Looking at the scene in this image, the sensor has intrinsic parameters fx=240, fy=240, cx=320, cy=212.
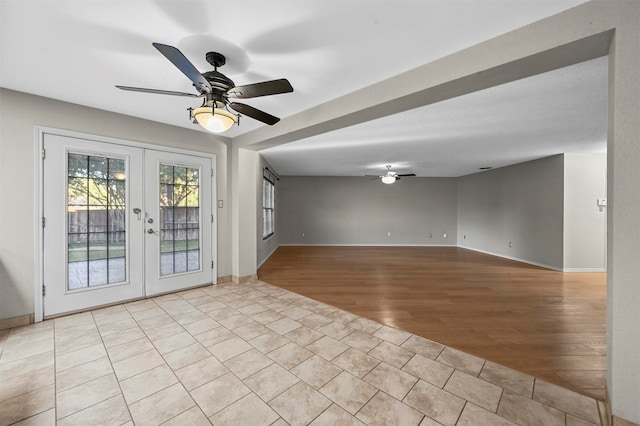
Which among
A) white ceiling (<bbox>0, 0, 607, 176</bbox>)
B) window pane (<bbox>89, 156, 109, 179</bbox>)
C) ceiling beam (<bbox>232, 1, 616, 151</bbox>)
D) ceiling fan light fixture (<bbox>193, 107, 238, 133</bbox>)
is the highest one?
white ceiling (<bbox>0, 0, 607, 176</bbox>)

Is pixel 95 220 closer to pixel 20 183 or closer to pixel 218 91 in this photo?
pixel 20 183

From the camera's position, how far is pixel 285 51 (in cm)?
190

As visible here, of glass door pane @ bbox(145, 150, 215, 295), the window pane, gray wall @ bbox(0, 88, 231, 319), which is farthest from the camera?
glass door pane @ bbox(145, 150, 215, 295)

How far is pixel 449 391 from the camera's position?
1680 millimetres

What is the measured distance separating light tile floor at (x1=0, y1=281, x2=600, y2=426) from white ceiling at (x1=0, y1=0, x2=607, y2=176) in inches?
98.7

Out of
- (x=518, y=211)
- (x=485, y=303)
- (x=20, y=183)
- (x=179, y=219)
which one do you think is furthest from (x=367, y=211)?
(x=20, y=183)

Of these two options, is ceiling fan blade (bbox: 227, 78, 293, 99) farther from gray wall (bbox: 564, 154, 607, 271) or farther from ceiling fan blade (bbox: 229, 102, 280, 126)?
gray wall (bbox: 564, 154, 607, 271)

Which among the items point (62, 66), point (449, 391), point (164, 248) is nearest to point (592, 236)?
point (449, 391)

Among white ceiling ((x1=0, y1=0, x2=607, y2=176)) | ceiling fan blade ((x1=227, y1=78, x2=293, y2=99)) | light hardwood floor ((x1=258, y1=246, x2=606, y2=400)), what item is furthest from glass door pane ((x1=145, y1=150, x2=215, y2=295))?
ceiling fan blade ((x1=227, y1=78, x2=293, y2=99))

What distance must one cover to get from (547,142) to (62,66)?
6.78m

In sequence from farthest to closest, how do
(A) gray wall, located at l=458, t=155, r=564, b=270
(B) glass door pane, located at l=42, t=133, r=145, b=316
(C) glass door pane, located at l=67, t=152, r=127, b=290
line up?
(A) gray wall, located at l=458, t=155, r=564, b=270
(C) glass door pane, located at l=67, t=152, r=127, b=290
(B) glass door pane, located at l=42, t=133, r=145, b=316

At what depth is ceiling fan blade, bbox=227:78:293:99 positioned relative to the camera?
1.71 m

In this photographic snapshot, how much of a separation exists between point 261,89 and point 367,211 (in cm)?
747

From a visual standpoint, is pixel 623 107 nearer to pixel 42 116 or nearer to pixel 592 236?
pixel 42 116
